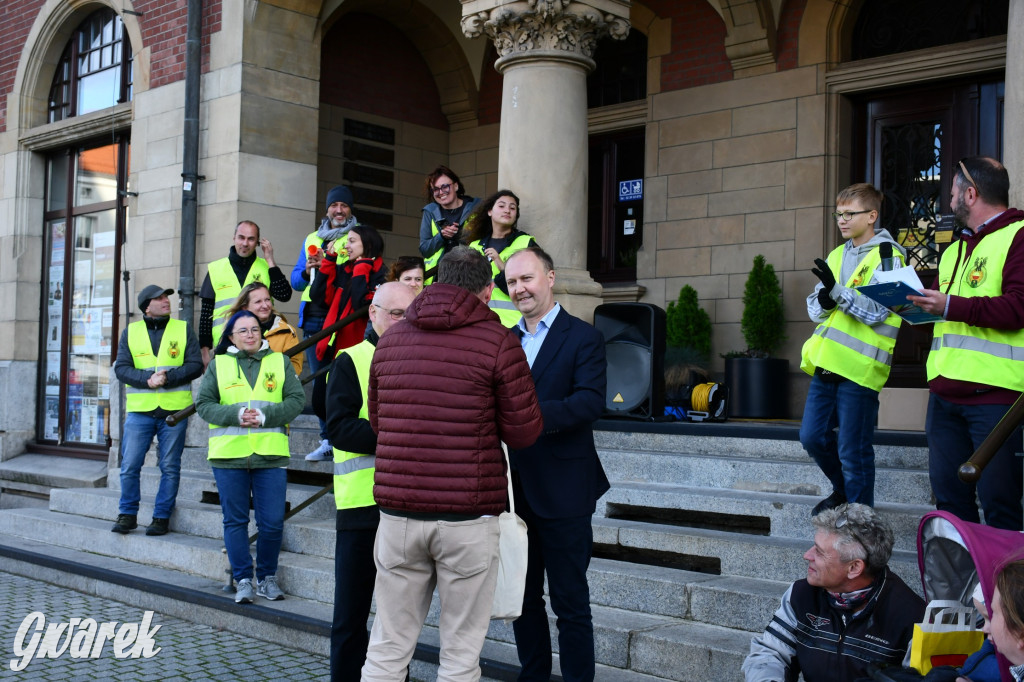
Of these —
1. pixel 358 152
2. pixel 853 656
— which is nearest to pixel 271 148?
pixel 358 152

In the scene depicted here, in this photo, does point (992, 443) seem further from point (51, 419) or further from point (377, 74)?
point (51, 419)

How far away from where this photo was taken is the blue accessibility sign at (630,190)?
464 inches

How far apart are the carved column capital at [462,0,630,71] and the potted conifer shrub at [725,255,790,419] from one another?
2.84 meters

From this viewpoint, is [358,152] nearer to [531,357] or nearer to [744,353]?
[744,353]

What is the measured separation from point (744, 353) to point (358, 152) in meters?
5.30

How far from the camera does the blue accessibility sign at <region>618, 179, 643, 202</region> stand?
11.8 m

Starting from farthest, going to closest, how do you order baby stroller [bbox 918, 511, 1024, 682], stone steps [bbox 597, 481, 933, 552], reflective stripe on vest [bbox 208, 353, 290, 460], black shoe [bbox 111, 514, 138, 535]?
black shoe [bbox 111, 514, 138, 535] < reflective stripe on vest [bbox 208, 353, 290, 460] < stone steps [bbox 597, 481, 933, 552] < baby stroller [bbox 918, 511, 1024, 682]

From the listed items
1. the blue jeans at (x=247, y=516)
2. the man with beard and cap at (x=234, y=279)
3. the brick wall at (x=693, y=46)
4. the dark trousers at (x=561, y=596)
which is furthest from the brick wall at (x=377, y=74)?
the dark trousers at (x=561, y=596)

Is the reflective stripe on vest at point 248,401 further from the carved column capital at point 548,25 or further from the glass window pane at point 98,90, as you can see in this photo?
the glass window pane at point 98,90

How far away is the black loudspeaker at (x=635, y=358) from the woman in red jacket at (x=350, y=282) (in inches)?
70.2

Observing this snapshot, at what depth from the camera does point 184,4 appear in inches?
471

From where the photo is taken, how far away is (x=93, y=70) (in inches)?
554

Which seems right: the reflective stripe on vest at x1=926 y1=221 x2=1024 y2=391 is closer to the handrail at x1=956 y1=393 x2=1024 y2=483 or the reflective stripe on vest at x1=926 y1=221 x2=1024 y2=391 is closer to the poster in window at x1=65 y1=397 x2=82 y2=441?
the handrail at x1=956 y1=393 x2=1024 y2=483

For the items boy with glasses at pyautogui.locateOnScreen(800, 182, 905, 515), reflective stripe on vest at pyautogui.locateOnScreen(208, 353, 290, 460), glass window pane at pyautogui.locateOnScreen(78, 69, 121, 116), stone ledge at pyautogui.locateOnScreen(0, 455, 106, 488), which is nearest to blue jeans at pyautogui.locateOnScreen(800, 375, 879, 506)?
boy with glasses at pyautogui.locateOnScreen(800, 182, 905, 515)
